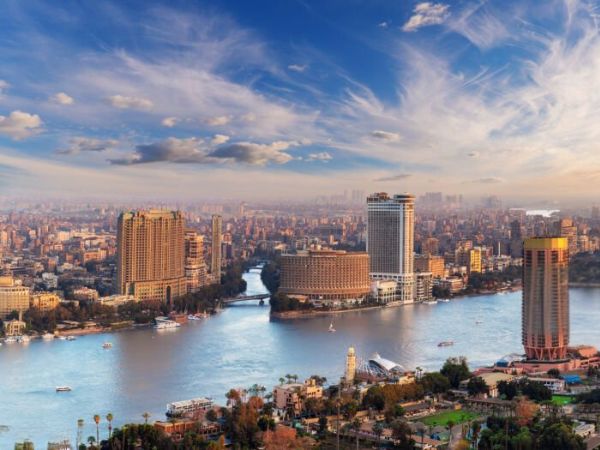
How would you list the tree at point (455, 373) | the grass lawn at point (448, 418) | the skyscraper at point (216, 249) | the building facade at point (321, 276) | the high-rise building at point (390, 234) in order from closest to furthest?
the grass lawn at point (448, 418)
the tree at point (455, 373)
the building facade at point (321, 276)
the high-rise building at point (390, 234)
the skyscraper at point (216, 249)

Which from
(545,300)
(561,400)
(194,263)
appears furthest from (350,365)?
(194,263)

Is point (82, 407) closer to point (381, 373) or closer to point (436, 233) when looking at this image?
point (381, 373)

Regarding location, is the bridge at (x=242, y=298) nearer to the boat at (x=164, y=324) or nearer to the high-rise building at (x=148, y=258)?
the high-rise building at (x=148, y=258)

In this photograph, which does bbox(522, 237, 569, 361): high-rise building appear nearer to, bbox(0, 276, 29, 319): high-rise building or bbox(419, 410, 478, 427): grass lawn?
bbox(419, 410, 478, 427): grass lawn

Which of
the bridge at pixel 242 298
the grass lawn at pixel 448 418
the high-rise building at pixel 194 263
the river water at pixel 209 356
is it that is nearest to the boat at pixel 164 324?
the river water at pixel 209 356

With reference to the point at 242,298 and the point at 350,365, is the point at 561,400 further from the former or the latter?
the point at 242,298

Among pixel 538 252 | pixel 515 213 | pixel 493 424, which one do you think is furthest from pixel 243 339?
pixel 515 213
